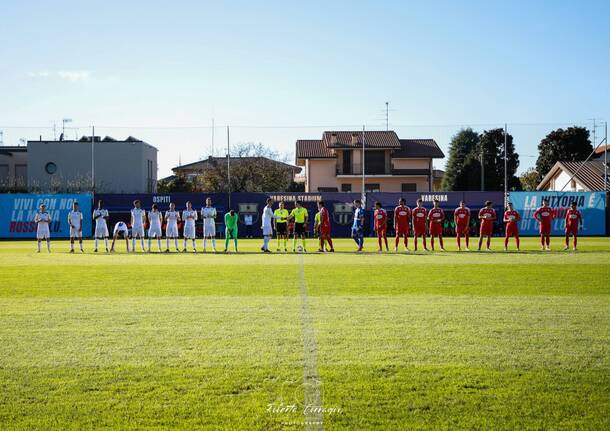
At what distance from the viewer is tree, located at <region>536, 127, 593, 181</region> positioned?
7231 cm

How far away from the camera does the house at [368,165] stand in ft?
208

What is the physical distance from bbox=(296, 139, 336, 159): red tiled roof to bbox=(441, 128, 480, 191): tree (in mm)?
19575

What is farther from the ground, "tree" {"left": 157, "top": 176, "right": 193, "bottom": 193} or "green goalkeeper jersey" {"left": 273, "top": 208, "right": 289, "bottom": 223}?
"tree" {"left": 157, "top": 176, "right": 193, "bottom": 193}

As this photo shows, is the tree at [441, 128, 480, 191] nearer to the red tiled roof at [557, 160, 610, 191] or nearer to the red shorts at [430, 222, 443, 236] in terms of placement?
the red tiled roof at [557, 160, 610, 191]

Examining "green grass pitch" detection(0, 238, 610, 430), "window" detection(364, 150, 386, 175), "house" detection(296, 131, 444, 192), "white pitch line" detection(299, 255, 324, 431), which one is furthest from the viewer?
"window" detection(364, 150, 386, 175)

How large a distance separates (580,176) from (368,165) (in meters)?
19.1

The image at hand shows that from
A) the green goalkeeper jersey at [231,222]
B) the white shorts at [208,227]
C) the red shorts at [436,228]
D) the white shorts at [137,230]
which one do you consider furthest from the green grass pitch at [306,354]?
the white shorts at [137,230]

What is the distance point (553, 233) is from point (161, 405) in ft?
132

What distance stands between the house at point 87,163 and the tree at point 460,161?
39021mm

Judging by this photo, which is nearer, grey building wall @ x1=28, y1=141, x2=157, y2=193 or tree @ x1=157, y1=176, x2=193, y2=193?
grey building wall @ x1=28, y1=141, x2=157, y2=193

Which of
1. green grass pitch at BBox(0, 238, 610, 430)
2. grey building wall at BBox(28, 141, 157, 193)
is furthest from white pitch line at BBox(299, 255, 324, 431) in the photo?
grey building wall at BBox(28, 141, 157, 193)

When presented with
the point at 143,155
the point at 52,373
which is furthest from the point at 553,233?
the point at 52,373

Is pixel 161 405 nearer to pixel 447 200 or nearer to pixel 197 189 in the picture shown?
pixel 447 200

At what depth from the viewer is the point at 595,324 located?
9.48 meters
